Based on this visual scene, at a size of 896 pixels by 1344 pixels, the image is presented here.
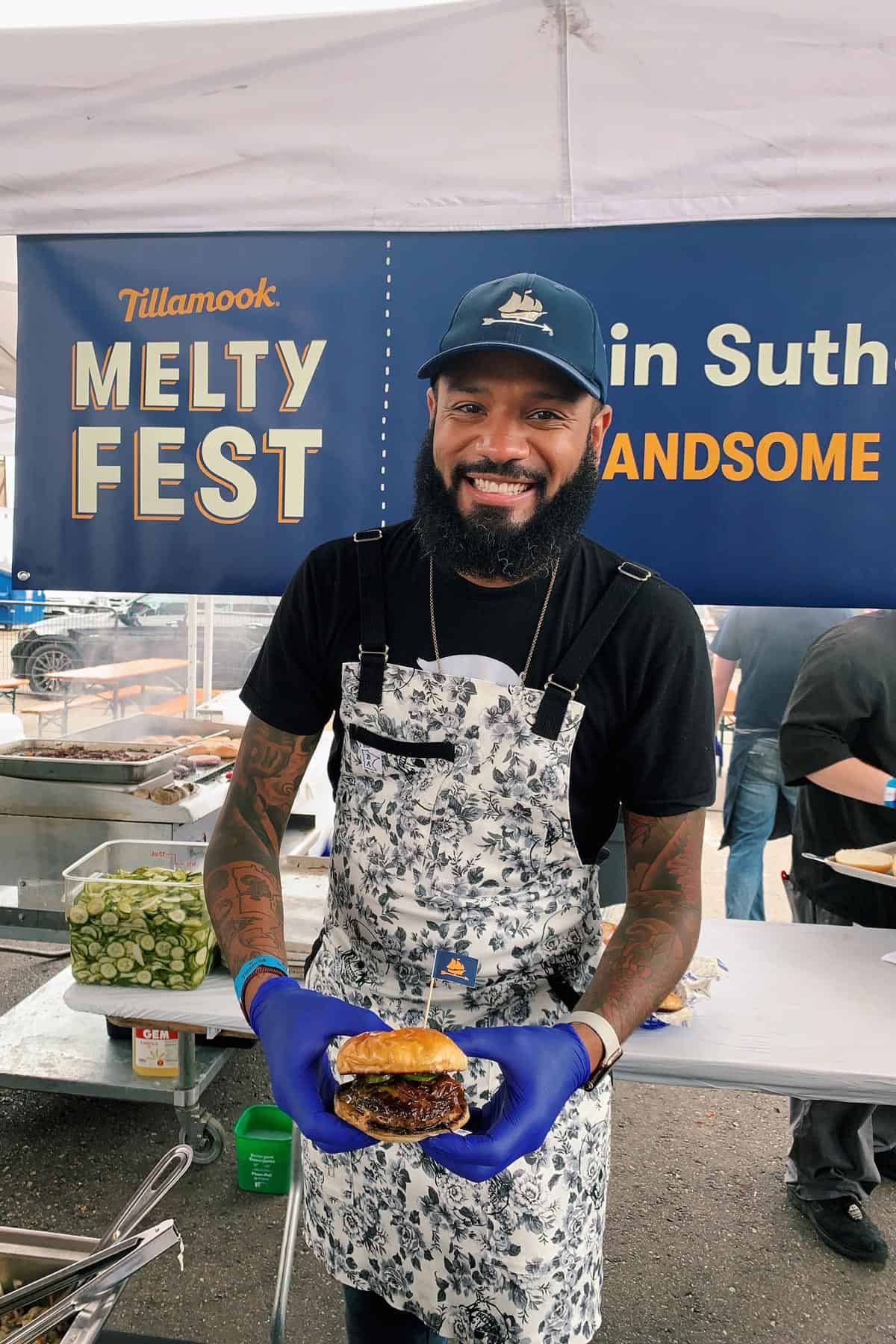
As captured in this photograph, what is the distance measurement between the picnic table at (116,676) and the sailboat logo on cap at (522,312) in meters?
7.22

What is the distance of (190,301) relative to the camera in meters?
2.86

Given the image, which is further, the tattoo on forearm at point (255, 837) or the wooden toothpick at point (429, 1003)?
the tattoo on forearm at point (255, 837)

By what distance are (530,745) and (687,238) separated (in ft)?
5.80

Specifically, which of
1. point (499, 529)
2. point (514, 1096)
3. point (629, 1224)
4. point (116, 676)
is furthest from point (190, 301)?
point (116, 676)

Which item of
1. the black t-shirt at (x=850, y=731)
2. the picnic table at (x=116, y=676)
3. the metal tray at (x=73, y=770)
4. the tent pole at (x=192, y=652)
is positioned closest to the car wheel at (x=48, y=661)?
the picnic table at (x=116, y=676)

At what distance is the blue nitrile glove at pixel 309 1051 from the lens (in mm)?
1357

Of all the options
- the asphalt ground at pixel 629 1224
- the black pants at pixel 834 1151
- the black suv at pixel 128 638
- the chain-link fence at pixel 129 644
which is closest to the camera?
the asphalt ground at pixel 629 1224

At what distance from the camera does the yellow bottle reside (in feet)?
10.3

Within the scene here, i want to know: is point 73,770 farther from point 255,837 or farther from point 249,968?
point 249,968

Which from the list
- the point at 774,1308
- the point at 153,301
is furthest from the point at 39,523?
the point at 774,1308

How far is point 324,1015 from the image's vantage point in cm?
142

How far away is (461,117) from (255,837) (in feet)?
5.99

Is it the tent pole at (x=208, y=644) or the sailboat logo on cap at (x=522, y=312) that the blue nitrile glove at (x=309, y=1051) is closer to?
the sailboat logo on cap at (x=522, y=312)

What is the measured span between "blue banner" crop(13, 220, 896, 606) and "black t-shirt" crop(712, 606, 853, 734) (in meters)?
2.58
